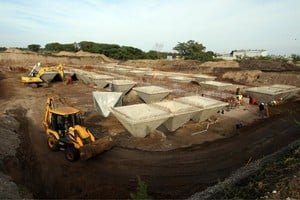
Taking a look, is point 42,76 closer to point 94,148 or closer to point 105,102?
point 105,102

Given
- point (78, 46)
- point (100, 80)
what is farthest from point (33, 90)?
point (78, 46)

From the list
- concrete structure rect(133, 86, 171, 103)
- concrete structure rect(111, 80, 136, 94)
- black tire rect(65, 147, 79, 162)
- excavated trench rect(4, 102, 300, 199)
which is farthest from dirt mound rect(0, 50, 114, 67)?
black tire rect(65, 147, 79, 162)

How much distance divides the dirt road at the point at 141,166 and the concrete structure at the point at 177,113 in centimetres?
217

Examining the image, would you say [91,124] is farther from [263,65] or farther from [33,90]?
[263,65]

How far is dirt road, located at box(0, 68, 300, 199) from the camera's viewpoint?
30.4 ft

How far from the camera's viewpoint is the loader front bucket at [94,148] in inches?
420

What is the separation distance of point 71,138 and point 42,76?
25043mm

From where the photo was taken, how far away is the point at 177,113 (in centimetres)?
1453

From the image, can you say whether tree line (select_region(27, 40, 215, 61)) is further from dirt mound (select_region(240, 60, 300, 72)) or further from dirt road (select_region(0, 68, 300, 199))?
dirt road (select_region(0, 68, 300, 199))

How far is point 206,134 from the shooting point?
15.3 meters

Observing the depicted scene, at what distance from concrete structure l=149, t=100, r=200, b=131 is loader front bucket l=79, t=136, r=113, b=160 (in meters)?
4.17

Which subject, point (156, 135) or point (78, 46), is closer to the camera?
point (156, 135)

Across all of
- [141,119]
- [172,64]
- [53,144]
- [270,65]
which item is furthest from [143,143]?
[172,64]

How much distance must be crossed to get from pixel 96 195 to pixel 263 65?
4582 centimetres
